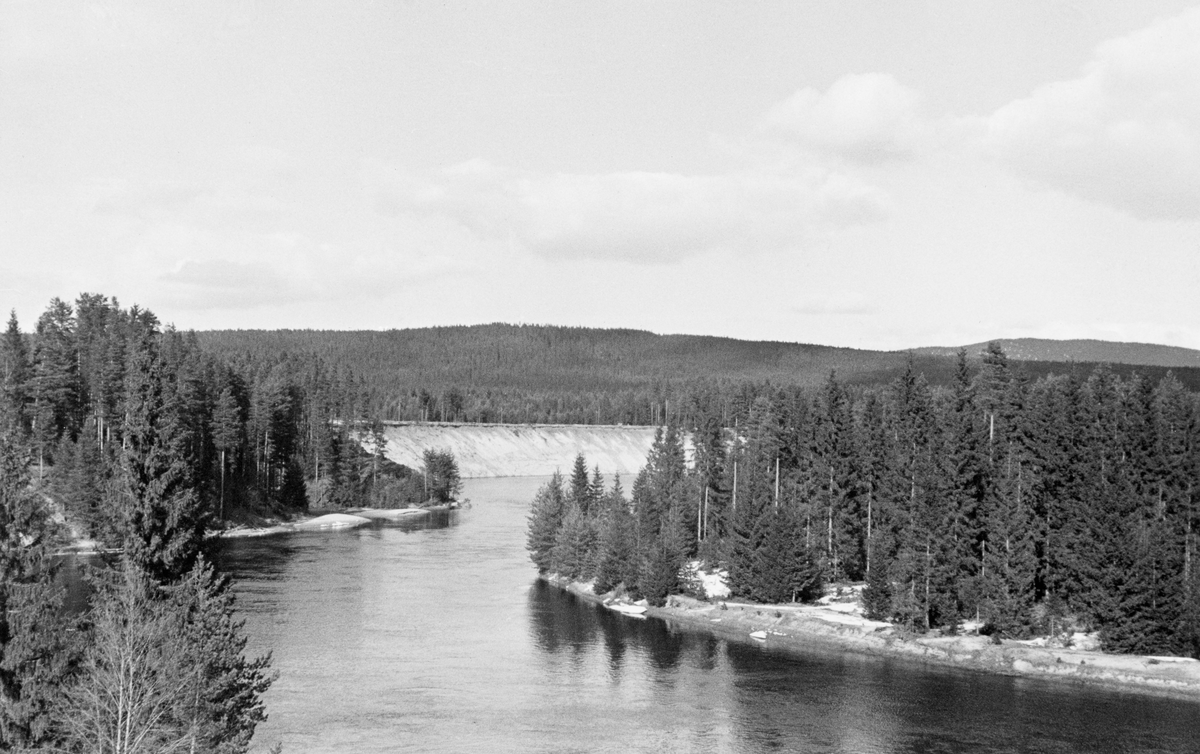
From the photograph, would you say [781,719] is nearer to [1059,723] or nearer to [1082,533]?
[1059,723]

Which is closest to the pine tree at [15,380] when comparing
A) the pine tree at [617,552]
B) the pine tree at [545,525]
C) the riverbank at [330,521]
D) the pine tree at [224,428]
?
the pine tree at [224,428]

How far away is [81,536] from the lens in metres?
105

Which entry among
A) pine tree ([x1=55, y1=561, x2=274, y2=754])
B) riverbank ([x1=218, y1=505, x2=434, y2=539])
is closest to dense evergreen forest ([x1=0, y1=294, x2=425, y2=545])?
riverbank ([x1=218, y1=505, x2=434, y2=539])

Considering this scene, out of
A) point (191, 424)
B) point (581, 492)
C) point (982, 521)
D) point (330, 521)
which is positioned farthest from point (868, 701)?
point (330, 521)

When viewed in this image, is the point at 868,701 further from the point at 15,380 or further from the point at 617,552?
the point at 15,380

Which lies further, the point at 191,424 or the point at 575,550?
the point at 191,424

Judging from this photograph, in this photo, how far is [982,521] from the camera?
243 feet

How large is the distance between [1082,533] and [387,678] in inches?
1743

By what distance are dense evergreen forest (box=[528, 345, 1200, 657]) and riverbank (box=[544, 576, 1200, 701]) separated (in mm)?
1974

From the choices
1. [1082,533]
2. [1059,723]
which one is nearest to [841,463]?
[1082,533]

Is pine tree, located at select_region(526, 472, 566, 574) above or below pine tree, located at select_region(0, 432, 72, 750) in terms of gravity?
below

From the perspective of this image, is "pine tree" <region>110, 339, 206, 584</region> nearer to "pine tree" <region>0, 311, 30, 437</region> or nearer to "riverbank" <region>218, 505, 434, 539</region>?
"riverbank" <region>218, 505, 434, 539</region>

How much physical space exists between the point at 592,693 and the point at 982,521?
3204 cm

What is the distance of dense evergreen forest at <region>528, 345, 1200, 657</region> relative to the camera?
67750mm
